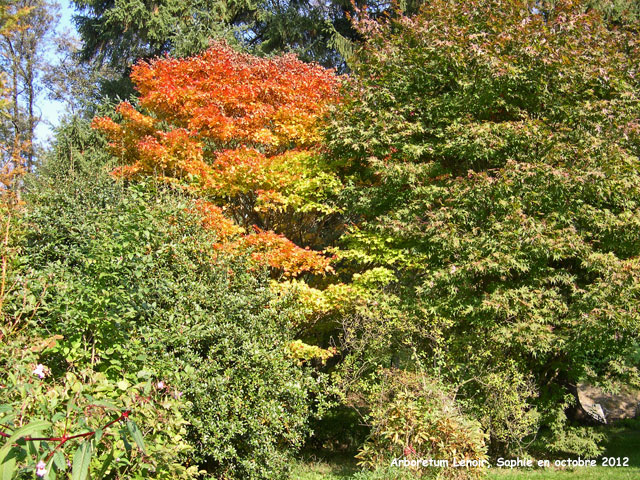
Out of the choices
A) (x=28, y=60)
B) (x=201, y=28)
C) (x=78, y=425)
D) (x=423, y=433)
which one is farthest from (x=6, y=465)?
(x=28, y=60)

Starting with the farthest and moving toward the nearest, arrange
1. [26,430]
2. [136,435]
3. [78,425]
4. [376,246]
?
1. [376,246]
2. [78,425]
3. [136,435]
4. [26,430]

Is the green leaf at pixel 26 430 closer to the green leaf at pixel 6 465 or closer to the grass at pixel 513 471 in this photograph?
the green leaf at pixel 6 465

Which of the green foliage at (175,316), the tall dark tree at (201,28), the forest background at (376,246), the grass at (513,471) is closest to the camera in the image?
the green foliage at (175,316)

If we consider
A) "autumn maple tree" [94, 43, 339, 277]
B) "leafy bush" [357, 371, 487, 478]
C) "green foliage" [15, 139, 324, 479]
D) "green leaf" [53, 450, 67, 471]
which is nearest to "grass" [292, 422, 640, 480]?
"leafy bush" [357, 371, 487, 478]

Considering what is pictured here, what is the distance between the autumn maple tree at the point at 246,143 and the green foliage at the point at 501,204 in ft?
Result: 2.66

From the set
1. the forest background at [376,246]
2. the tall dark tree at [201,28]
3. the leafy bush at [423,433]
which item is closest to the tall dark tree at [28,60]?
the tall dark tree at [201,28]

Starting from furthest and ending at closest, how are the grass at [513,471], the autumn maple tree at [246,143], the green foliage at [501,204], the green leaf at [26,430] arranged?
the autumn maple tree at [246,143] → the green foliage at [501,204] → the grass at [513,471] → the green leaf at [26,430]

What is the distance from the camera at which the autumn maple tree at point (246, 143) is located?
344 inches

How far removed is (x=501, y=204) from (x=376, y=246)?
210 cm

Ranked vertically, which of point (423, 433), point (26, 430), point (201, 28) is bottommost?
point (423, 433)

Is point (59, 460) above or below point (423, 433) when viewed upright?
above

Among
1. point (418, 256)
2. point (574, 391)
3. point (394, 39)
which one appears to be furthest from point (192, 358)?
point (574, 391)

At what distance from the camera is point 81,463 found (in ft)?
5.43

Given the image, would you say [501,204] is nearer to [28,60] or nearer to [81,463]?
[81,463]
